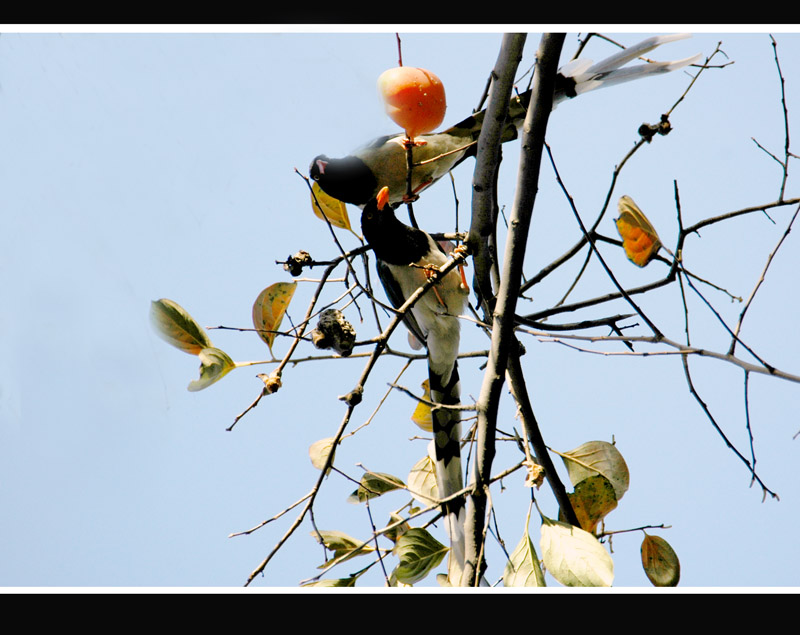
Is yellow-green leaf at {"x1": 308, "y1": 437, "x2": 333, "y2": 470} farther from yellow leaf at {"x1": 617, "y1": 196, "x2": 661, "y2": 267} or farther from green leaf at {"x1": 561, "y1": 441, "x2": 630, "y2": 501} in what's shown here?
yellow leaf at {"x1": 617, "y1": 196, "x2": 661, "y2": 267}

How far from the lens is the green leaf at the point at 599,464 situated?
3.73 feet

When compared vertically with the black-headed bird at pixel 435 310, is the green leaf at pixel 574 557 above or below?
below

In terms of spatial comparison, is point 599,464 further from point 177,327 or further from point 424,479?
point 177,327

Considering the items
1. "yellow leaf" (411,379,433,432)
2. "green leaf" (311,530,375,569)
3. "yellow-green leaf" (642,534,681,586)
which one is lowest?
"yellow-green leaf" (642,534,681,586)

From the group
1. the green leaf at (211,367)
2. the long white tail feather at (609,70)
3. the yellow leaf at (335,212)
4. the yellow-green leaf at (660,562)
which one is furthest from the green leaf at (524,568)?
the long white tail feather at (609,70)

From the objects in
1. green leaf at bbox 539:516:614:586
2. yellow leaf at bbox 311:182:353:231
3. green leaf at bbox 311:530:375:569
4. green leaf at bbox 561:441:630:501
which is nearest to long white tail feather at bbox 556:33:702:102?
yellow leaf at bbox 311:182:353:231

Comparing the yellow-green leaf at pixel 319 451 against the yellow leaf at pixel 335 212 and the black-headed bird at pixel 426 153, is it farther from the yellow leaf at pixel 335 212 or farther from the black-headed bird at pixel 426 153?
the black-headed bird at pixel 426 153

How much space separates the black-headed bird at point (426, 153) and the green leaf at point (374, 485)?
62 centimetres

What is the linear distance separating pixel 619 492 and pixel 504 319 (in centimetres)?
38

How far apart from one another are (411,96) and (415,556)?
773 mm

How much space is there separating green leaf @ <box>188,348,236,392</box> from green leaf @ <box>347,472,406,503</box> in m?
0.41

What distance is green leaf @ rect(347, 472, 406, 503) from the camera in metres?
1.28

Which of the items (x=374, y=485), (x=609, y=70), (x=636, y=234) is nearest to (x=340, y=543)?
(x=374, y=485)
